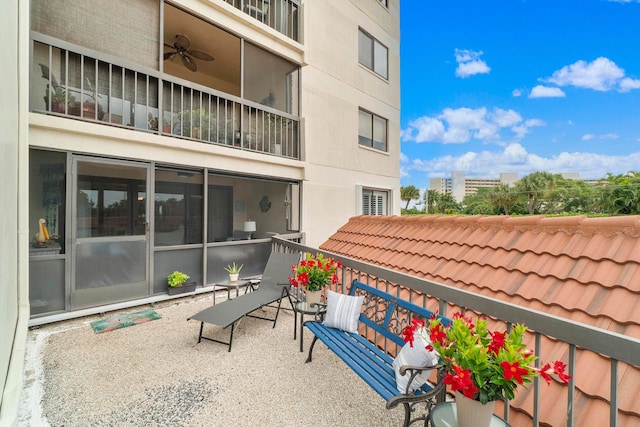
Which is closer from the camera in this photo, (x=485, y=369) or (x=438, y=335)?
(x=485, y=369)

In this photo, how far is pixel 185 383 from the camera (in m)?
2.96

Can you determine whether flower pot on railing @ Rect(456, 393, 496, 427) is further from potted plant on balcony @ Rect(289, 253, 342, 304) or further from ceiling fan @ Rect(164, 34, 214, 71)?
ceiling fan @ Rect(164, 34, 214, 71)

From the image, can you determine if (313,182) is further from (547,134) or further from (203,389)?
(547,134)

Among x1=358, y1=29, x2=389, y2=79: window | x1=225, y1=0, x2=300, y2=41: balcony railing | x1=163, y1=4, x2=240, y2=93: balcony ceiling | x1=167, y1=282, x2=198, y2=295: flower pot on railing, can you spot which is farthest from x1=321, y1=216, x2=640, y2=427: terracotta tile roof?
x1=358, y1=29, x2=389, y2=79: window

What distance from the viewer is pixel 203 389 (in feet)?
9.43

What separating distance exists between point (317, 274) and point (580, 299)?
2.78m

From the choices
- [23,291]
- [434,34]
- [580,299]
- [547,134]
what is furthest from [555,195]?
[547,134]

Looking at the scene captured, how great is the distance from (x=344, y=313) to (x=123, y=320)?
12.2ft

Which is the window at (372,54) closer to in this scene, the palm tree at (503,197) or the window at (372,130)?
the window at (372,130)

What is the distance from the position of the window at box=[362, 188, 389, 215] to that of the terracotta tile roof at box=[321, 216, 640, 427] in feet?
18.6

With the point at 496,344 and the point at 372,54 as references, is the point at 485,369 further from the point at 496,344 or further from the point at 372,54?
the point at 372,54

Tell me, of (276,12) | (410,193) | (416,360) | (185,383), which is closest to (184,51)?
(276,12)

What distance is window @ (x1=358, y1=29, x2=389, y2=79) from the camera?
35.2ft

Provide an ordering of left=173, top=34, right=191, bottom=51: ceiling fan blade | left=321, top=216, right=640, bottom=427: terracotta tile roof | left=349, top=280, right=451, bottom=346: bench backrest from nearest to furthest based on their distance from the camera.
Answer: left=321, top=216, right=640, bottom=427: terracotta tile roof → left=349, top=280, right=451, bottom=346: bench backrest → left=173, top=34, right=191, bottom=51: ceiling fan blade
